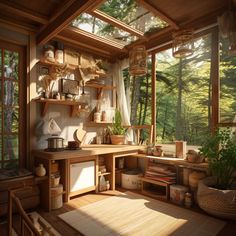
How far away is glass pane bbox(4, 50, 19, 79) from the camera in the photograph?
2.75m

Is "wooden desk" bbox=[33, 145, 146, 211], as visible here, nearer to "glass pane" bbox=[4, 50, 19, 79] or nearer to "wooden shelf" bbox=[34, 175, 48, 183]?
"wooden shelf" bbox=[34, 175, 48, 183]

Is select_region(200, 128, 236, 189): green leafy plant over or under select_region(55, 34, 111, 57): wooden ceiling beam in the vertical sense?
under

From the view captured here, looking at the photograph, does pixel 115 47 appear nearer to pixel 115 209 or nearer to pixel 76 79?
pixel 76 79

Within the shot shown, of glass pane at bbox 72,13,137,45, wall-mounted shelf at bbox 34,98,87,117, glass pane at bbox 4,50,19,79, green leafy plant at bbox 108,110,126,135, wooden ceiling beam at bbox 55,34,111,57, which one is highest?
glass pane at bbox 72,13,137,45

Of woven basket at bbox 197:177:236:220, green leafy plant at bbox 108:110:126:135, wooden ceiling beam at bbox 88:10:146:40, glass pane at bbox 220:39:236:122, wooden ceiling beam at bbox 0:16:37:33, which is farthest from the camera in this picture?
green leafy plant at bbox 108:110:126:135

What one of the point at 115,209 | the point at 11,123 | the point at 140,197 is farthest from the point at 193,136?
the point at 11,123

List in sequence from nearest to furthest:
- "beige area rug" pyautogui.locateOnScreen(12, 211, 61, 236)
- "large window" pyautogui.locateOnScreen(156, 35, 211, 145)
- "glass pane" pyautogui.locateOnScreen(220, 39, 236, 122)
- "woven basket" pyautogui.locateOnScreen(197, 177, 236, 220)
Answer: "beige area rug" pyautogui.locateOnScreen(12, 211, 61, 236) < "woven basket" pyautogui.locateOnScreen(197, 177, 236, 220) < "glass pane" pyautogui.locateOnScreen(220, 39, 236, 122) < "large window" pyautogui.locateOnScreen(156, 35, 211, 145)

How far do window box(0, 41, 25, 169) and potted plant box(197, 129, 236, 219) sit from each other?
8.39 feet

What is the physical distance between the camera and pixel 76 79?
3.46 meters

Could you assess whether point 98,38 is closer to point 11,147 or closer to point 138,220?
point 11,147

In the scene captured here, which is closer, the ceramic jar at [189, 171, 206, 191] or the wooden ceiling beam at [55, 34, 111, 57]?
the ceramic jar at [189, 171, 206, 191]

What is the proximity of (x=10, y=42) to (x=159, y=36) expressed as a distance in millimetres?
2280

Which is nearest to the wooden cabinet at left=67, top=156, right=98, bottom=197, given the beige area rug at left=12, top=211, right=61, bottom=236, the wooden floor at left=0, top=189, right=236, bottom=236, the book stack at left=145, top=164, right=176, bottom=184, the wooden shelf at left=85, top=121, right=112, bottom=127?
the wooden floor at left=0, top=189, right=236, bottom=236

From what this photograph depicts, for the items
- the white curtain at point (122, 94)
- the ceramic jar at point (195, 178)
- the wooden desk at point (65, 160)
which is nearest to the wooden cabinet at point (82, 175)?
the wooden desk at point (65, 160)
